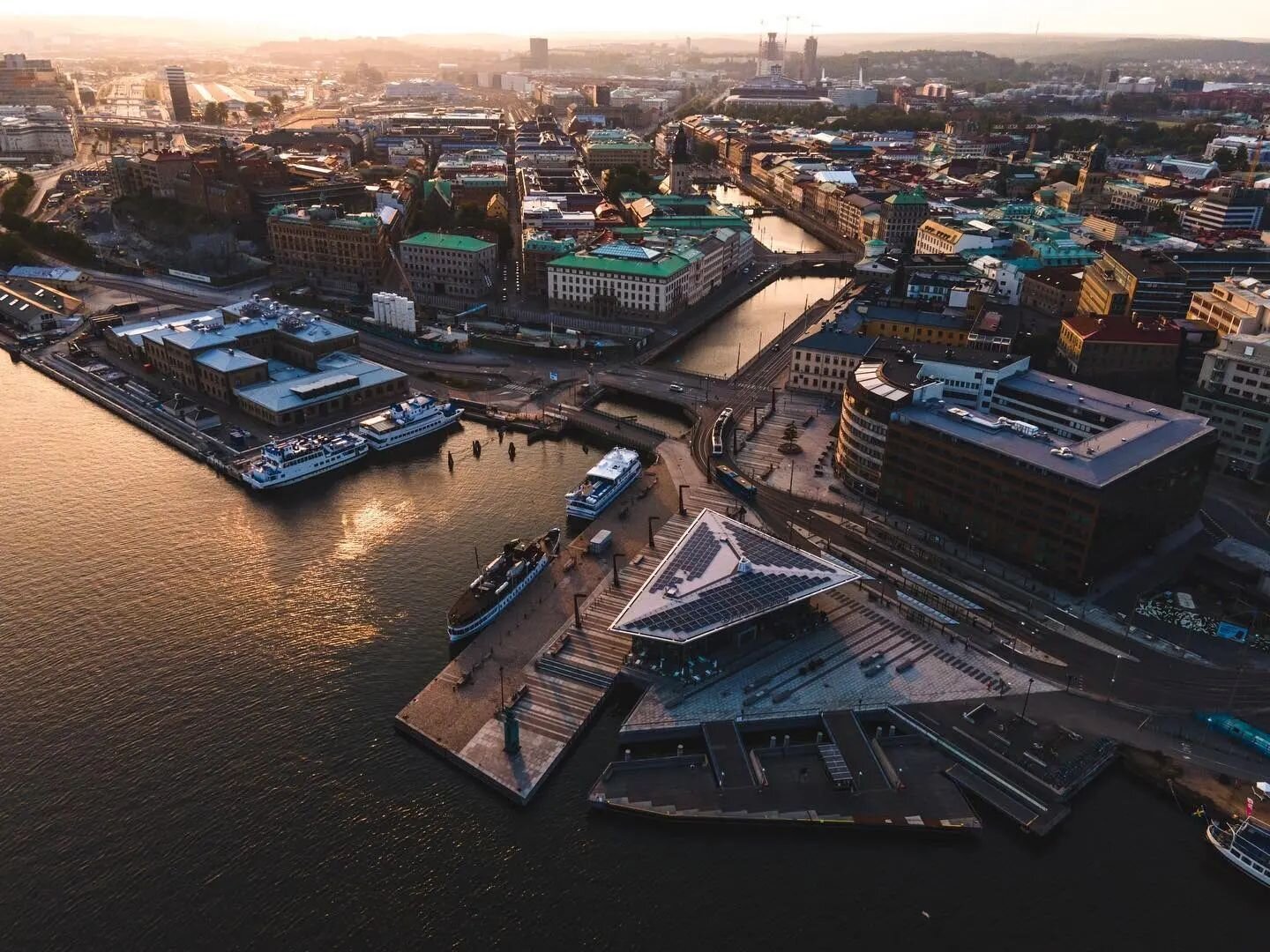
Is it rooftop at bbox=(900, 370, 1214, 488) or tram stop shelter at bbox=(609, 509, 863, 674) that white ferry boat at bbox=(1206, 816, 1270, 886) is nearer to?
rooftop at bbox=(900, 370, 1214, 488)

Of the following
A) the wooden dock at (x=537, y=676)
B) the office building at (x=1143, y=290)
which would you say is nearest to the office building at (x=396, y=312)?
the wooden dock at (x=537, y=676)

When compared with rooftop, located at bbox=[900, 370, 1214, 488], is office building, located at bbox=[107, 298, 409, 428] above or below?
below

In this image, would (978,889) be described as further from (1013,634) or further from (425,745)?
(425,745)

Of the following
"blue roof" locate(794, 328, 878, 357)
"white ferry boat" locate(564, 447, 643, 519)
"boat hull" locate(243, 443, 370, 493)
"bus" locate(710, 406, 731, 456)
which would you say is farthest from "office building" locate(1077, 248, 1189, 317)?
"boat hull" locate(243, 443, 370, 493)

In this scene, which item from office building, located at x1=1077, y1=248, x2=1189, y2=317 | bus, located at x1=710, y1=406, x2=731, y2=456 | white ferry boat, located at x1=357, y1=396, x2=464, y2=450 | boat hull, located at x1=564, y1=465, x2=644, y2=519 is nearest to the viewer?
boat hull, located at x1=564, y1=465, x2=644, y2=519

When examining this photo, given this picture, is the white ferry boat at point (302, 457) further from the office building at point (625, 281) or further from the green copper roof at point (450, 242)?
the green copper roof at point (450, 242)

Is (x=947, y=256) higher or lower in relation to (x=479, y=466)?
higher

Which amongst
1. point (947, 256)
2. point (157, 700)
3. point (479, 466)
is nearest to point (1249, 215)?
point (947, 256)
